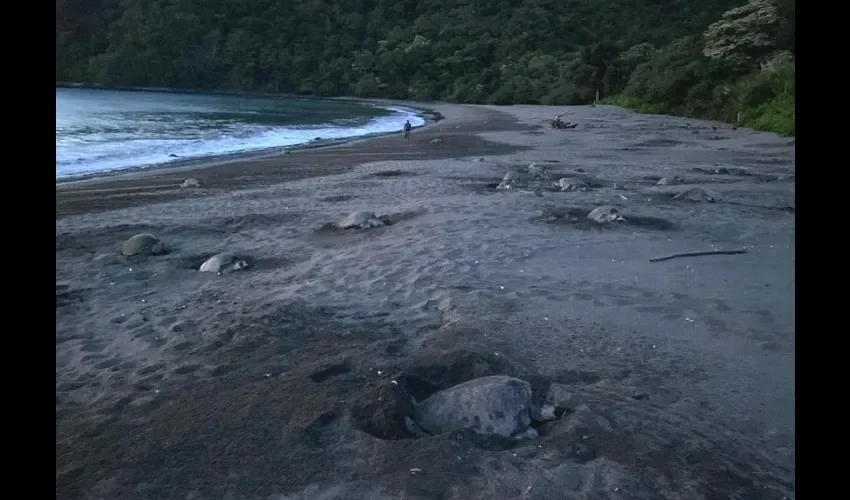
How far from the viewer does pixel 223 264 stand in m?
5.34

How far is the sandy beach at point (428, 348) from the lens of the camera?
2.47 meters

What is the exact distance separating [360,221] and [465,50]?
173ft

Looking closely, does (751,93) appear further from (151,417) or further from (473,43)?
(473,43)

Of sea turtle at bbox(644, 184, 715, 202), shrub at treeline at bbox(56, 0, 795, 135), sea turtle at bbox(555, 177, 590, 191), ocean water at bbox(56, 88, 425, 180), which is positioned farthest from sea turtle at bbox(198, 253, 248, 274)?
shrub at treeline at bbox(56, 0, 795, 135)

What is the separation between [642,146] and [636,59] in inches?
918

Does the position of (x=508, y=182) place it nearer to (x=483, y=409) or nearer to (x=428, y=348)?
(x=428, y=348)

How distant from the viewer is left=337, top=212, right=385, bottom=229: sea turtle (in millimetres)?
6617

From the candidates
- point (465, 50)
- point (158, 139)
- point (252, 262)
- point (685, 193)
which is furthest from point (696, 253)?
point (465, 50)

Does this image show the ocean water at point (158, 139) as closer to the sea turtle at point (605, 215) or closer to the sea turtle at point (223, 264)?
the sea turtle at point (223, 264)

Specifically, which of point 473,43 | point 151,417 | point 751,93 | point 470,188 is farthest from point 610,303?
point 473,43

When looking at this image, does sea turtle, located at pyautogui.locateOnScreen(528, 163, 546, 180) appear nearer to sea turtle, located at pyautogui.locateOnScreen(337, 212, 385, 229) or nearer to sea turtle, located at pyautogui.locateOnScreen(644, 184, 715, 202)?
sea turtle, located at pyautogui.locateOnScreen(644, 184, 715, 202)

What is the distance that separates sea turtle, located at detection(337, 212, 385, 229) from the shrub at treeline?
11487 millimetres
